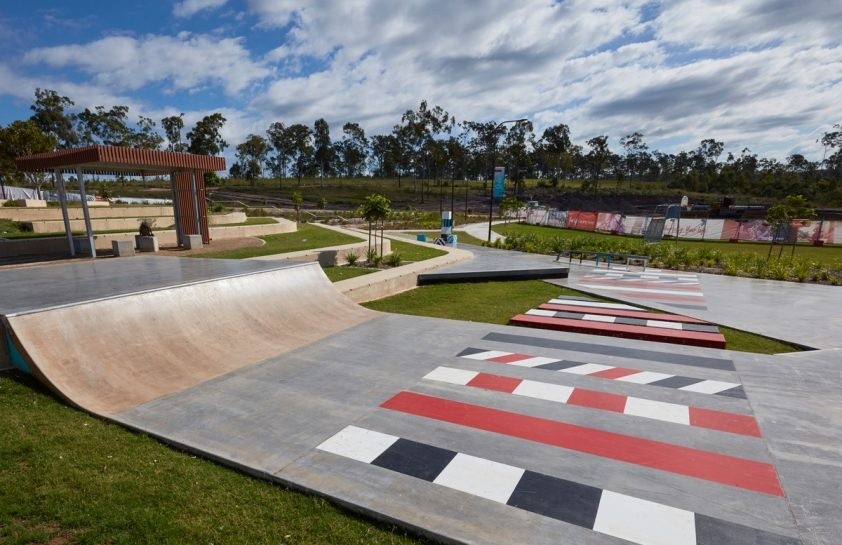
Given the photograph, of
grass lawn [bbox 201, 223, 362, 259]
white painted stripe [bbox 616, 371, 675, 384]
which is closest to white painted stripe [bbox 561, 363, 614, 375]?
white painted stripe [bbox 616, 371, 675, 384]

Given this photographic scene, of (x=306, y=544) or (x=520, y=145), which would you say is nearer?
(x=306, y=544)

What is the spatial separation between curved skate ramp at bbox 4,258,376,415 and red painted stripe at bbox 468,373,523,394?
11.8 feet

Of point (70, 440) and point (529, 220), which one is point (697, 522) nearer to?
point (70, 440)

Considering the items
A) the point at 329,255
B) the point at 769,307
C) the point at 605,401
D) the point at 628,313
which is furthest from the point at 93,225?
the point at 769,307

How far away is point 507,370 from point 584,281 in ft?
34.6

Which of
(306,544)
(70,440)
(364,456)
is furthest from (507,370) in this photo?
(70,440)

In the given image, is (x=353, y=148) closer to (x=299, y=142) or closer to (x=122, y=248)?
(x=299, y=142)

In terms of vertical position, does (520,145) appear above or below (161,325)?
above

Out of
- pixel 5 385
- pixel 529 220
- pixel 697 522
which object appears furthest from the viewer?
pixel 529 220

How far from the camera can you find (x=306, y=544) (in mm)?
3332

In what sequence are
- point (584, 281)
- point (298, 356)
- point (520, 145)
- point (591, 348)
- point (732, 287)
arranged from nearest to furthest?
1. point (298, 356)
2. point (591, 348)
3. point (732, 287)
4. point (584, 281)
5. point (520, 145)

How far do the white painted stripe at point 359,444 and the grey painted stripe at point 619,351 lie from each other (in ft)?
13.8

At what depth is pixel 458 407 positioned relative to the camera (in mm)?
5637

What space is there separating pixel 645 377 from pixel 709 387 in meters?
0.86
